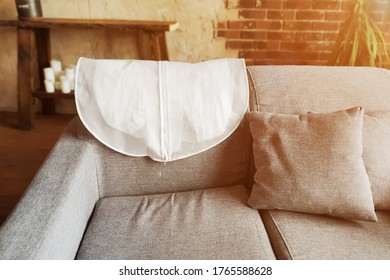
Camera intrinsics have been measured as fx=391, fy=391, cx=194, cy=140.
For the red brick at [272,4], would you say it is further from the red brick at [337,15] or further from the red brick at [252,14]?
the red brick at [337,15]

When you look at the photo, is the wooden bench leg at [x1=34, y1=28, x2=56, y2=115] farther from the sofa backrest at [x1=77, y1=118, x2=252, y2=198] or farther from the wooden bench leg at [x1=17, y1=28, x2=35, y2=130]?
the sofa backrest at [x1=77, y1=118, x2=252, y2=198]

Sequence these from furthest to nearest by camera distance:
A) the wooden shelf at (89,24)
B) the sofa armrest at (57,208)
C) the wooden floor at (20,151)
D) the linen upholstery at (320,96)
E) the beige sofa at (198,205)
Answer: the wooden shelf at (89,24)
the wooden floor at (20,151)
the linen upholstery at (320,96)
the beige sofa at (198,205)
the sofa armrest at (57,208)

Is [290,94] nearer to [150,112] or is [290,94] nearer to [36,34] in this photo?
[150,112]

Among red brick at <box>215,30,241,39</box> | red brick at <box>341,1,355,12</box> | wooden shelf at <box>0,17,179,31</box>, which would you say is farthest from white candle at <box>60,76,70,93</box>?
red brick at <box>341,1,355,12</box>

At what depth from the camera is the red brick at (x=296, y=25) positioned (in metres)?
2.71

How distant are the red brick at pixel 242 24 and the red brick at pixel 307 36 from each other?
32 centimetres

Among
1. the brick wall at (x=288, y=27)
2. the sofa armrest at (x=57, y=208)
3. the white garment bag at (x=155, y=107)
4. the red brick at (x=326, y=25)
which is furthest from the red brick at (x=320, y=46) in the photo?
the sofa armrest at (x=57, y=208)

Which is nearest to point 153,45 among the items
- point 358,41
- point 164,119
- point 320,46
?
point 320,46

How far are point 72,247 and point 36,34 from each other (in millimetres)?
2085

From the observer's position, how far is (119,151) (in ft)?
4.50

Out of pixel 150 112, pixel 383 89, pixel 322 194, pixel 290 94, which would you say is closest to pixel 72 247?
pixel 150 112

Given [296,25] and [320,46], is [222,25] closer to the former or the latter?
[296,25]

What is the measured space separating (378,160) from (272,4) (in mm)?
1719

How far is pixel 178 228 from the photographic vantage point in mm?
1208
